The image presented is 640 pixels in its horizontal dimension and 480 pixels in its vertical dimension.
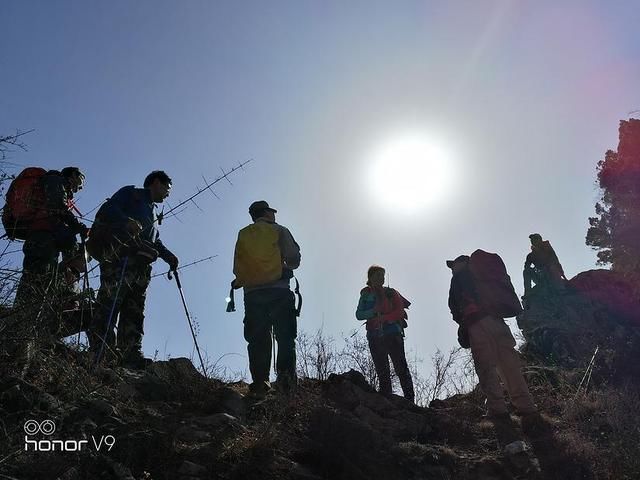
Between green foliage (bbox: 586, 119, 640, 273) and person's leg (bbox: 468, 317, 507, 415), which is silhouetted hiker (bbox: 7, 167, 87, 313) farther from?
green foliage (bbox: 586, 119, 640, 273)

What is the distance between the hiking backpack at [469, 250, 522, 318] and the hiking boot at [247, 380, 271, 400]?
2239 millimetres

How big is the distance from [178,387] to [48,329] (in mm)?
1525

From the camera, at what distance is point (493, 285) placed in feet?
19.0

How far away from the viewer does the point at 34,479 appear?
2.82m

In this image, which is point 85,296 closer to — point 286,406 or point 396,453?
point 286,406

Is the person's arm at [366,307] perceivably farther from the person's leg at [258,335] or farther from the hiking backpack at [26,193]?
the hiking backpack at [26,193]

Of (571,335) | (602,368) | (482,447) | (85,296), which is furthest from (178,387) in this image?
(571,335)

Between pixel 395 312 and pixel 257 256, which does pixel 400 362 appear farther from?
pixel 257 256

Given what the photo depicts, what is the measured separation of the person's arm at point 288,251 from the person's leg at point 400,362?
6.45 feet

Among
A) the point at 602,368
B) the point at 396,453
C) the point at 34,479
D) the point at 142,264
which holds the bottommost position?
the point at 34,479

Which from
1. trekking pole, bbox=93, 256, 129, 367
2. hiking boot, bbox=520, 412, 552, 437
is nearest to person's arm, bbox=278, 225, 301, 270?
trekking pole, bbox=93, 256, 129, 367

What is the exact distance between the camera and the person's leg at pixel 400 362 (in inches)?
277

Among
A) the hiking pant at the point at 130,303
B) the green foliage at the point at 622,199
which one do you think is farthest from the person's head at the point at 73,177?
the green foliage at the point at 622,199

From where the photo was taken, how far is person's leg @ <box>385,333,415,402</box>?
7027 mm
